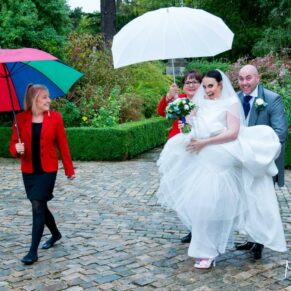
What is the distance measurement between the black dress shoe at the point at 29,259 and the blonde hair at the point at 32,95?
1.34m

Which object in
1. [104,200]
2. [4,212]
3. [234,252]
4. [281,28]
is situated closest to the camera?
[234,252]

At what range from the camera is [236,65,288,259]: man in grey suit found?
4625mm

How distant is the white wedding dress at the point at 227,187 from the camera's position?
14.2ft

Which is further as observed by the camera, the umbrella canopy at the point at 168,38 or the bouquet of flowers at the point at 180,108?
the umbrella canopy at the point at 168,38

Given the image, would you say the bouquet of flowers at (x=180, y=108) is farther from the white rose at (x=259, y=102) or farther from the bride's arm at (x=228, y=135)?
the white rose at (x=259, y=102)

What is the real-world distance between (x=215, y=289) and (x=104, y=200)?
3601mm

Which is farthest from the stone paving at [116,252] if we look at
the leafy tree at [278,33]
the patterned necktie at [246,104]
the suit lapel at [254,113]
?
the leafy tree at [278,33]

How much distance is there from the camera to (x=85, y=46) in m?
15.9

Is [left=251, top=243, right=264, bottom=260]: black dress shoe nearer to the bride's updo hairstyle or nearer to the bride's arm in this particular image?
the bride's arm

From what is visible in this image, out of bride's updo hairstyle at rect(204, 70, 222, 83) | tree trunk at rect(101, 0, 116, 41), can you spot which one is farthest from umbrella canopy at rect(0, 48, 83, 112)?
tree trunk at rect(101, 0, 116, 41)

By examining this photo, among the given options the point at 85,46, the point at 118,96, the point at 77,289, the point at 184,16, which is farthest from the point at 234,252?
the point at 85,46

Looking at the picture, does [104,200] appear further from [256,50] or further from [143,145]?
[256,50]

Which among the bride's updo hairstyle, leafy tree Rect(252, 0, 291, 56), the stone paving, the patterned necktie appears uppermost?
leafy tree Rect(252, 0, 291, 56)

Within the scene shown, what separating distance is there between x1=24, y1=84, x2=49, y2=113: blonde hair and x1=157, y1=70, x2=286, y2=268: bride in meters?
1.42
